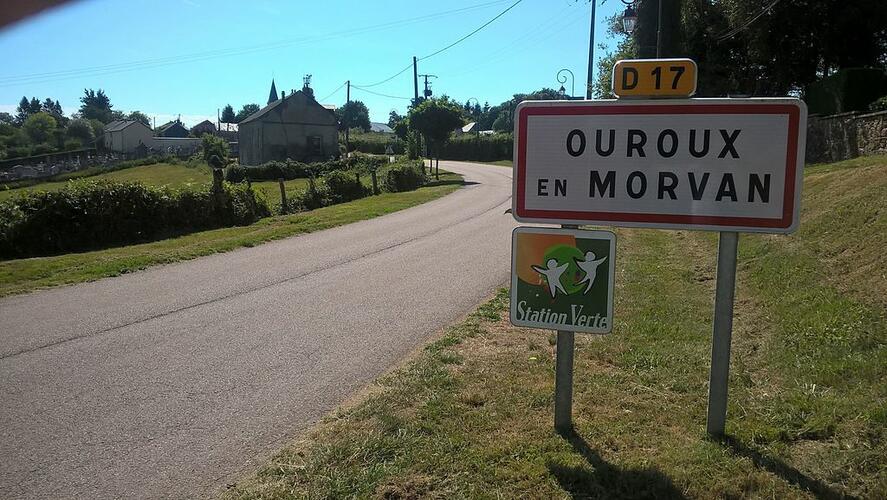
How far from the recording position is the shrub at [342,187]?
24750 millimetres

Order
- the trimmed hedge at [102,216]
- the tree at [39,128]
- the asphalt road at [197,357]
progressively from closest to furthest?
the asphalt road at [197,357] → the trimmed hedge at [102,216] → the tree at [39,128]

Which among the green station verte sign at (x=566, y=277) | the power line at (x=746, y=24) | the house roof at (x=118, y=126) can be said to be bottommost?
the green station verte sign at (x=566, y=277)

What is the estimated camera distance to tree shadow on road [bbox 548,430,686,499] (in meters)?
2.93

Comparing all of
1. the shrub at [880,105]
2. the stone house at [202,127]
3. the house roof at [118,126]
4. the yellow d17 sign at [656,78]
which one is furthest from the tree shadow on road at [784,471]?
the stone house at [202,127]

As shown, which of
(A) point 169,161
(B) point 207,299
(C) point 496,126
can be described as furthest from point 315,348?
(C) point 496,126

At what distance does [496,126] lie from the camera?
103750 mm

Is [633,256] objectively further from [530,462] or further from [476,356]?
[530,462]

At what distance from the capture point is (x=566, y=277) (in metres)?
3.51

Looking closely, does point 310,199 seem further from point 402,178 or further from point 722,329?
point 722,329

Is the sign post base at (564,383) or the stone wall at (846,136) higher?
the stone wall at (846,136)

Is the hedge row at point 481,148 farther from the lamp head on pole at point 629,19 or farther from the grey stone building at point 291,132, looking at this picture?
the lamp head on pole at point 629,19

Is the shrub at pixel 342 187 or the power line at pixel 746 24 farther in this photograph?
the shrub at pixel 342 187

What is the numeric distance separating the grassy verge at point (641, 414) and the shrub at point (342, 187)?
19018mm

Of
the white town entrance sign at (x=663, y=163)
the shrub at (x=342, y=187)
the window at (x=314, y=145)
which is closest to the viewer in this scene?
the white town entrance sign at (x=663, y=163)
